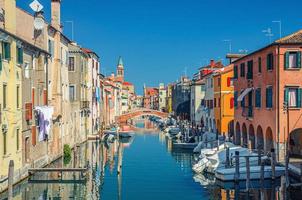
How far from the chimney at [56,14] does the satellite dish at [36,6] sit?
6.27 metres

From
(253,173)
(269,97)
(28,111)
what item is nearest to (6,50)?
(28,111)

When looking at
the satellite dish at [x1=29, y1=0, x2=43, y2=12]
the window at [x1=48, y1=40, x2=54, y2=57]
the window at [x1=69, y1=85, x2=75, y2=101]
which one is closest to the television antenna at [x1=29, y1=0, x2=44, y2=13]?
the satellite dish at [x1=29, y1=0, x2=43, y2=12]

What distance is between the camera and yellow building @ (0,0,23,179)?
974 inches

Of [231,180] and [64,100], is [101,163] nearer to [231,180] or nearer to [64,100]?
[64,100]

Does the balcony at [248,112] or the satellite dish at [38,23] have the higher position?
the satellite dish at [38,23]

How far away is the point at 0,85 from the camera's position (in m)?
24.4

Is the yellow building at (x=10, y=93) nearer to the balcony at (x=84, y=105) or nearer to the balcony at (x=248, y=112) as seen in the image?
the balcony at (x=248, y=112)

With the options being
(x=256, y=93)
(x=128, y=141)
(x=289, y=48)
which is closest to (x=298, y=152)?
(x=256, y=93)

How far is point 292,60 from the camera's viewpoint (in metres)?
32.3

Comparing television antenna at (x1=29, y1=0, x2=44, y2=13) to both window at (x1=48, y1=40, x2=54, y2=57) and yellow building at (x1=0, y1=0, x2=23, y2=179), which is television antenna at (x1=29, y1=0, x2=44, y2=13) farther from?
yellow building at (x1=0, y1=0, x2=23, y2=179)

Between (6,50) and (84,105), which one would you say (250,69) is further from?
(84,105)

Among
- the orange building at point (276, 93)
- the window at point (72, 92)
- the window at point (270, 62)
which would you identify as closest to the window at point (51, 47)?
the window at point (72, 92)

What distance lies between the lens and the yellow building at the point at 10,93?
24.8 m

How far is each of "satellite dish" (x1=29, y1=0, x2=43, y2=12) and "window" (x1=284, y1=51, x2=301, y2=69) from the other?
61.2 feet
